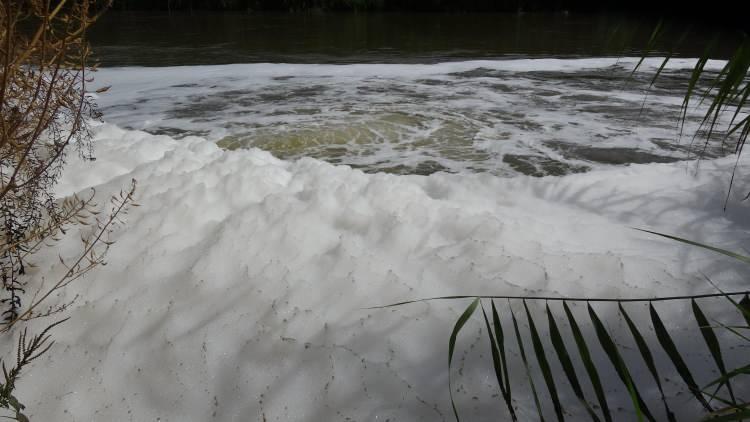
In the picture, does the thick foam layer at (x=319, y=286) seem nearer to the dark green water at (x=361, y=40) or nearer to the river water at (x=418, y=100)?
the river water at (x=418, y=100)

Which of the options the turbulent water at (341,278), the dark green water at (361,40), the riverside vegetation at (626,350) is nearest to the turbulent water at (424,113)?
the turbulent water at (341,278)

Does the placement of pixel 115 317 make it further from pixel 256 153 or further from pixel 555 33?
pixel 555 33

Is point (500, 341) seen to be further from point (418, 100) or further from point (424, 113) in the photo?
point (418, 100)

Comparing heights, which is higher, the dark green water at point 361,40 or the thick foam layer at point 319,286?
the dark green water at point 361,40

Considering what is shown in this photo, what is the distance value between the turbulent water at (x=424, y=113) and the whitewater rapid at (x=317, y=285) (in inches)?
54.8

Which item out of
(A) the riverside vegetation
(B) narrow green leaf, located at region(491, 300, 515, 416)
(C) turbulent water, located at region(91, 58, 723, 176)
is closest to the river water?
(C) turbulent water, located at region(91, 58, 723, 176)

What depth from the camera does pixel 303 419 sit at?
106 centimetres

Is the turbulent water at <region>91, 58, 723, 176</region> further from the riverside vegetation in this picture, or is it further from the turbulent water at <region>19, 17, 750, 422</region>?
the riverside vegetation

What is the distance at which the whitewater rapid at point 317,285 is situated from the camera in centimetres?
111

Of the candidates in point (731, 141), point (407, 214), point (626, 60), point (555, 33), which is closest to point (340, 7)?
point (555, 33)

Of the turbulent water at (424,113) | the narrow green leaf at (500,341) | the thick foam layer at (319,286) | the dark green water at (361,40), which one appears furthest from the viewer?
the dark green water at (361,40)

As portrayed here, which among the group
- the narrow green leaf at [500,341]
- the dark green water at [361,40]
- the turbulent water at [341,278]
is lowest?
the turbulent water at [341,278]

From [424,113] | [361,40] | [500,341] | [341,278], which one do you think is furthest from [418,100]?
[361,40]

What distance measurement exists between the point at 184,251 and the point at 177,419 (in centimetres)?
61
